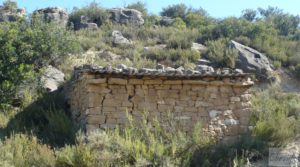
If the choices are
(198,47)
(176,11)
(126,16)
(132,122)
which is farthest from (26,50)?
(176,11)

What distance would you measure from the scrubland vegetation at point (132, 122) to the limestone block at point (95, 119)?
1.25 ft

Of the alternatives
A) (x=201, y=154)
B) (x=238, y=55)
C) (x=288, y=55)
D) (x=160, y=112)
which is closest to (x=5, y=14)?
(x=238, y=55)

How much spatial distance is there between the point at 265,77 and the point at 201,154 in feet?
28.4

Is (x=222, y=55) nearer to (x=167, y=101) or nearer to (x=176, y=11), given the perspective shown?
(x=167, y=101)

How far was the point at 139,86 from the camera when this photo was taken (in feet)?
31.5

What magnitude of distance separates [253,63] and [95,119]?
9014 millimetres

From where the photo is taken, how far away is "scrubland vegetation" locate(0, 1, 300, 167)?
8.04m

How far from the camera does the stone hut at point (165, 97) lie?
934 cm

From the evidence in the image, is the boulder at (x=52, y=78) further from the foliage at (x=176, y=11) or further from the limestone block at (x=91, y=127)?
the foliage at (x=176, y=11)

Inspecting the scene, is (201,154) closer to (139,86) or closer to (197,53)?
(139,86)

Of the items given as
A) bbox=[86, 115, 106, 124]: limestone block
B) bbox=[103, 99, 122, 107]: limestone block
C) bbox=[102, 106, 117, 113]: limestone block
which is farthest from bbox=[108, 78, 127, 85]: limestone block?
bbox=[86, 115, 106, 124]: limestone block

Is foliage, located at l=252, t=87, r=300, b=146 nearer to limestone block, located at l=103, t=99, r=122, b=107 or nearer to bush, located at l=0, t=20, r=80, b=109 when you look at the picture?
limestone block, located at l=103, t=99, r=122, b=107

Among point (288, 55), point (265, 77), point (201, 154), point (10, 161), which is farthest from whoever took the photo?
point (288, 55)

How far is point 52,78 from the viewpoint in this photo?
1355 cm
